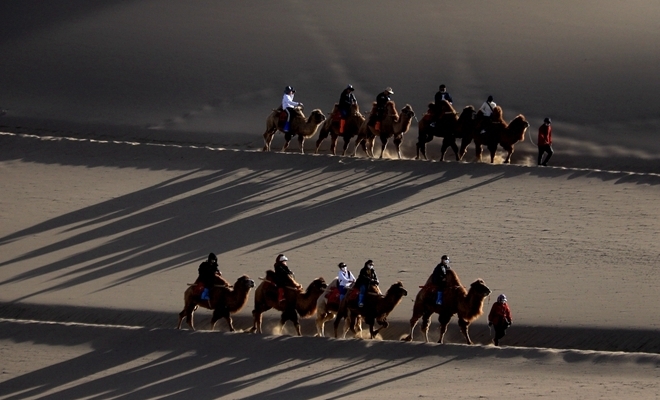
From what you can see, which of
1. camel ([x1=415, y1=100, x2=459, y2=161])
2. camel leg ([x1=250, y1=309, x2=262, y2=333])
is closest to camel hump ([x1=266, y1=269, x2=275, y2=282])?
camel leg ([x1=250, y1=309, x2=262, y2=333])

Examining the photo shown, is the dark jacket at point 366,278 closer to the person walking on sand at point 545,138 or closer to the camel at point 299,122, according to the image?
the camel at point 299,122

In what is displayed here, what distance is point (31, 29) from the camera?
4006cm

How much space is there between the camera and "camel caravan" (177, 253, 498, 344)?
25.7 meters

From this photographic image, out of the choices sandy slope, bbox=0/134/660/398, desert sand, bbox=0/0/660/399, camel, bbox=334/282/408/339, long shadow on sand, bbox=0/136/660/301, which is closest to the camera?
sandy slope, bbox=0/134/660/398

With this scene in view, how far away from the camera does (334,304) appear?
26.0 m

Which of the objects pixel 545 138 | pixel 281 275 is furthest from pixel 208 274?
pixel 545 138

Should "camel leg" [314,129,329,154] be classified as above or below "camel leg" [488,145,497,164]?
above

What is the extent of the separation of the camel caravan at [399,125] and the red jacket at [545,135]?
42 cm

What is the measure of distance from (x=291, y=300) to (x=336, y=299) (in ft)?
2.22

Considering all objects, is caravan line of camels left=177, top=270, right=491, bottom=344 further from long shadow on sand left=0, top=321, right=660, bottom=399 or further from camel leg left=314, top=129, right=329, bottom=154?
camel leg left=314, top=129, right=329, bottom=154

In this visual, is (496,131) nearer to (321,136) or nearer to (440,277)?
(321,136)

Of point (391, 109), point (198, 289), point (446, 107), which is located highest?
point (446, 107)

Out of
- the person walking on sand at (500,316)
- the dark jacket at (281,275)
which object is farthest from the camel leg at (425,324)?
the dark jacket at (281,275)

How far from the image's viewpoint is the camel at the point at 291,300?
85.5 ft
